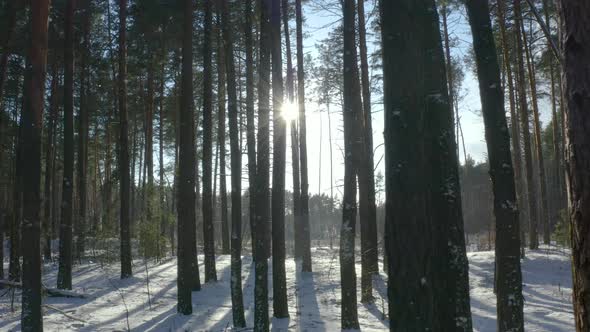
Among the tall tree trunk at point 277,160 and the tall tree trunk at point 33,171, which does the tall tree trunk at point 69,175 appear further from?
the tall tree trunk at point 277,160

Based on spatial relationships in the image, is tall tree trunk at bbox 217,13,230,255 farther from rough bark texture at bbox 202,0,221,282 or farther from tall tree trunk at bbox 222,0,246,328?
tall tree trunk at bbox 222,0,246,328

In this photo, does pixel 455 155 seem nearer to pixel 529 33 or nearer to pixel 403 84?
pixel 403 84

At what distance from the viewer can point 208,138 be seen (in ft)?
41.8

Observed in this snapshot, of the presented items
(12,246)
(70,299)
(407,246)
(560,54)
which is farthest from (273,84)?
(12,246)

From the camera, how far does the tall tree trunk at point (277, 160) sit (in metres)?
8.94

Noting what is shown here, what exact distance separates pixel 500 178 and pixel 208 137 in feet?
27.5

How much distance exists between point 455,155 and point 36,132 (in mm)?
6598

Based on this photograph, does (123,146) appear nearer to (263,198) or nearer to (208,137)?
(208,137)

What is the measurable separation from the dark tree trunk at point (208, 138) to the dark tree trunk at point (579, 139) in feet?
33.2

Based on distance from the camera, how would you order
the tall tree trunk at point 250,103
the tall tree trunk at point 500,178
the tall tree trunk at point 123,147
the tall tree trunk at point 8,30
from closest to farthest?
the tall tree trunk at point 500,178 → the tall tree trunk at point 250,103 → the tall tree trunk at point 8,30 → the tall tree trunk at point 123,147

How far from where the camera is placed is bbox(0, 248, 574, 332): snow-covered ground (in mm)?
9195

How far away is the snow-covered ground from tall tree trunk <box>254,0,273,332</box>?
707 millimetres

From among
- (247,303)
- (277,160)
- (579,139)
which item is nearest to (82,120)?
(247,303)

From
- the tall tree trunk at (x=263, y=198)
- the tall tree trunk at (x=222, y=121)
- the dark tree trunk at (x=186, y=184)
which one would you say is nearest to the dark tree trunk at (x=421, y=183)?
the tall tree trunk at (x=263, y=198)
